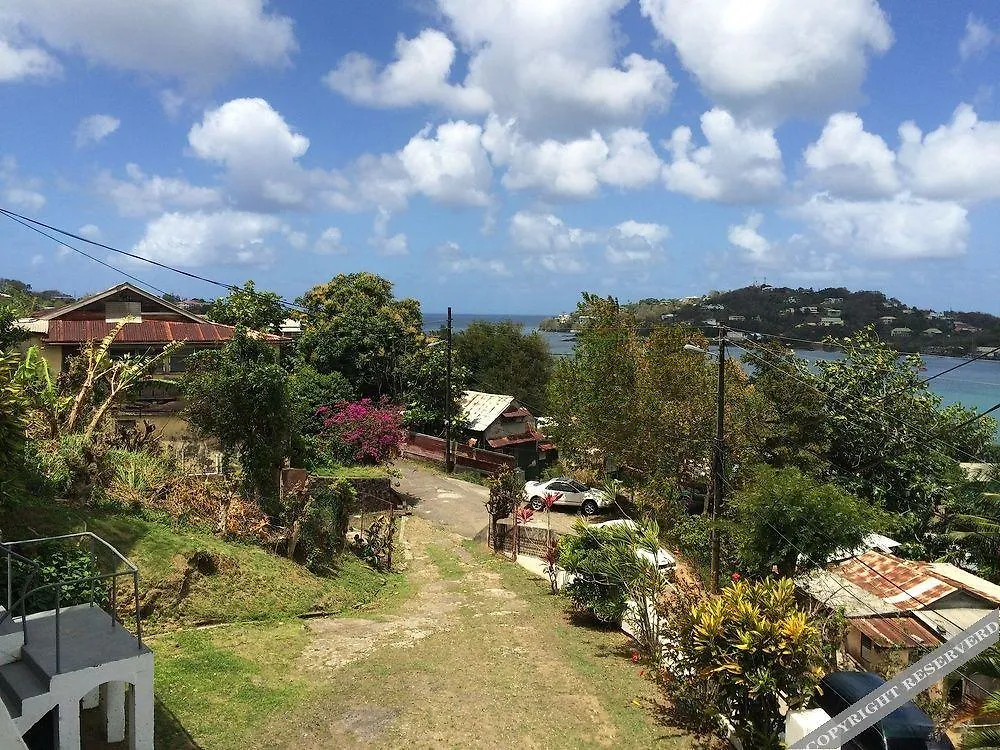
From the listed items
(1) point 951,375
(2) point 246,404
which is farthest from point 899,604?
(2) point 246,404

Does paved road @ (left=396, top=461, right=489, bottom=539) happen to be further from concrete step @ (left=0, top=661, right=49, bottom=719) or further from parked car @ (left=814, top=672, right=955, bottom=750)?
concrete step @ (left=0, top=661, right=49, bottom=719)

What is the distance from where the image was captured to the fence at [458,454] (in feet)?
107

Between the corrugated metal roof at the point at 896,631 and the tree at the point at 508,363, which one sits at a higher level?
the tree at the point at 508,363

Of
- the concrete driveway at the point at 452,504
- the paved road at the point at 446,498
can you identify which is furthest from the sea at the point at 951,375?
the paved road at the point at 446,498

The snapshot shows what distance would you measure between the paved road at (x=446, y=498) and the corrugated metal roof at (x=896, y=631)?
12262 mm

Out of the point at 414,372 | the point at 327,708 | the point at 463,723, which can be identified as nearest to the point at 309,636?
the point at 327,708

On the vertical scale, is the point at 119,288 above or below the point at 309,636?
above

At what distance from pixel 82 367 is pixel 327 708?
40.9ft

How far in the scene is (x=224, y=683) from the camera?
9625 mm

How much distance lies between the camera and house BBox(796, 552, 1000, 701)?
13.2 m

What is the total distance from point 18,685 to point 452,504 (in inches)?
790

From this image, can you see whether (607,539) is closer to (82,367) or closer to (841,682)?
(841,682)

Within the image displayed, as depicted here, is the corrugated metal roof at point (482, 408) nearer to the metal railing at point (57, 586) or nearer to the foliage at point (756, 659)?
the metal railing at point (57, 586)

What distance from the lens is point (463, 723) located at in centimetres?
931
